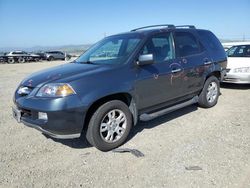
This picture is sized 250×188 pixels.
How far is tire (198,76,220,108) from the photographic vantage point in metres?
6.16

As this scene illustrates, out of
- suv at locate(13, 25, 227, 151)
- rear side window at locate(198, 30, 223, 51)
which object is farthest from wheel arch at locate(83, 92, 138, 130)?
rear side window at locate(198, 30, 223, 51)

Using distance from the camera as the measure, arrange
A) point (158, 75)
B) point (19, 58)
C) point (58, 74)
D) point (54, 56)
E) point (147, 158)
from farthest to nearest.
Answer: point (54, 56), point (19, 58), point (158, 75), point (58, 74), point (147, 158)

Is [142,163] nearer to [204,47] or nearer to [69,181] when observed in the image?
[69,181]

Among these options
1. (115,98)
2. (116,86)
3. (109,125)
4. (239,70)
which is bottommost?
(109,125)

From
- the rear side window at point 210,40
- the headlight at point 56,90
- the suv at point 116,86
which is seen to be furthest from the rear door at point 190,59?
the headlight at point 56,90

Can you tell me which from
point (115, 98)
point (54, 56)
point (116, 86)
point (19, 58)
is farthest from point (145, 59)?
point (54, 56)

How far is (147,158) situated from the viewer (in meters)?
3.89

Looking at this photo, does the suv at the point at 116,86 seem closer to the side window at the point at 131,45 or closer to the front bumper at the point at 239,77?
the side window at the point at 131,45

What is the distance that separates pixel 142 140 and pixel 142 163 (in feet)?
2.81

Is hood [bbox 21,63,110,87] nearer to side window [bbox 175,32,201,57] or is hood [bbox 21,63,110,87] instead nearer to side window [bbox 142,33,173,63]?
side window [bbox 142,33,173,63]

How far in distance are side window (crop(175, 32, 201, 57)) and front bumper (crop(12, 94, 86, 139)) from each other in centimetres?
249

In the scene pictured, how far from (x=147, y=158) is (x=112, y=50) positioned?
7.49 ft

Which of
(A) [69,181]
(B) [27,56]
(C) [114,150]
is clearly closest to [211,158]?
(C) [114,150]

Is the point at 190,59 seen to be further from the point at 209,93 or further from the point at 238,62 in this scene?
the point at 238,62
